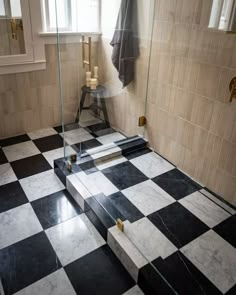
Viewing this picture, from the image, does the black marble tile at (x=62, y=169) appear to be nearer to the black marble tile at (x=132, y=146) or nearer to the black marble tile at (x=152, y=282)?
the black marble tile at (x=132, y=146)

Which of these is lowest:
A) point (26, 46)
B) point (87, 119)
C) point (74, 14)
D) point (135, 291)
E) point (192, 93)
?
point (135, 291)

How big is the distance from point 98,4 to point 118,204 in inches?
66.2

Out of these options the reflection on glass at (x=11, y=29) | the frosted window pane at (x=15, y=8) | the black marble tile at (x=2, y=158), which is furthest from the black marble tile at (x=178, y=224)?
the frosted window pane at (x=15, y=8)

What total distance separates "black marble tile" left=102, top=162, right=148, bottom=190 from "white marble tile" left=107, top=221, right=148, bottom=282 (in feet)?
1.48

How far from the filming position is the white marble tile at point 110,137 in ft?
7.57

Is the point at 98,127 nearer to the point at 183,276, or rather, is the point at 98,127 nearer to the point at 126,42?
the point at 126,42

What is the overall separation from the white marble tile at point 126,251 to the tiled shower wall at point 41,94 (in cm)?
111

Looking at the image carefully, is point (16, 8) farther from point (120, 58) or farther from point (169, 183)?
point (169, 183)

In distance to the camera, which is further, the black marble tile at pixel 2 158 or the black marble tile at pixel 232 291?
the black marble tile at pixel 2 158

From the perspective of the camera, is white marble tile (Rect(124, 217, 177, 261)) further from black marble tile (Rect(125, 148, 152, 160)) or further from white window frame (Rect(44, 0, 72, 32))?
white window frame (Rect(44, 0, 72, 32))

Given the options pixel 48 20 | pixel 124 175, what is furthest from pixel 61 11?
pixel 124 175

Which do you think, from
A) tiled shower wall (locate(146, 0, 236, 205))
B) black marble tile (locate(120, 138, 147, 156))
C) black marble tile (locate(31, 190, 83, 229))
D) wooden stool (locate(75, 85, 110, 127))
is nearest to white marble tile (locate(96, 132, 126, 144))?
black marble tile (locate(120, 138, 147, 156))

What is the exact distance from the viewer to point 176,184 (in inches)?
73.2

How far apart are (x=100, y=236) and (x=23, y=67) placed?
1.64 metres
